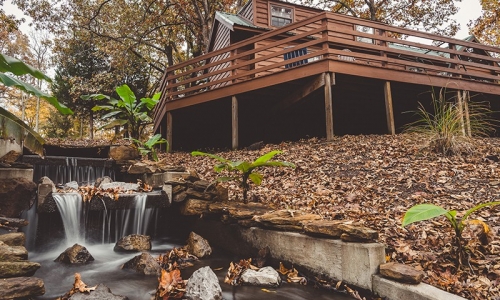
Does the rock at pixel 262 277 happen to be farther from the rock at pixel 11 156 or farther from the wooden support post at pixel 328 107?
the rock at pixel 11 156

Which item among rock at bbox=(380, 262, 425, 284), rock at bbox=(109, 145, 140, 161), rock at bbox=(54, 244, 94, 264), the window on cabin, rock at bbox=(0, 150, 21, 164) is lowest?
rock at bbox=(54, 244, 94, 264)

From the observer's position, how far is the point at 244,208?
479cm

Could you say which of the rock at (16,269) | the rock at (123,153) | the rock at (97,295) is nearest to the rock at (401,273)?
the rock at (97,295)

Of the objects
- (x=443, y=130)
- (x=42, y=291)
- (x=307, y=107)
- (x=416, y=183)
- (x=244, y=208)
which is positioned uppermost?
(x=307, y=107)

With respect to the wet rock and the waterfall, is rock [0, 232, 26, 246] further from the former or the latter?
the wet rock

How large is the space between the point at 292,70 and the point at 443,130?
445 cm

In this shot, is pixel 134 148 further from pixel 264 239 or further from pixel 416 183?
pixel 416 183

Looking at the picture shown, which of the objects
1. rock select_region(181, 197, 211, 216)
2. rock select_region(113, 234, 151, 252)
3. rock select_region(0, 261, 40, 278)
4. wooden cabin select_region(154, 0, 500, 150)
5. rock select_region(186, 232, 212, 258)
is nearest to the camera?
rock select_region(0, 261, 40, 278)

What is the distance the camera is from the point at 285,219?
3.96 metres

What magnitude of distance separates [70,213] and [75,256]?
3.27 ft

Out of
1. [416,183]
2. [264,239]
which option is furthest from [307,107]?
[264,239]

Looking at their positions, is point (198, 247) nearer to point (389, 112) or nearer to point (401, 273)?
point (401, 273)

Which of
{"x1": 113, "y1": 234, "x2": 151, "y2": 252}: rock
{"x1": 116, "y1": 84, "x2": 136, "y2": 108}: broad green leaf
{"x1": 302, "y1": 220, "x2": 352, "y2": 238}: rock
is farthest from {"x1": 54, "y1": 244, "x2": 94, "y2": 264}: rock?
{"x1": 116, "y1": 84, "x2": 136, "y2": 108}: broad green leaf

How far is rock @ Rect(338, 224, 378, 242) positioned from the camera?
10.1 feet
